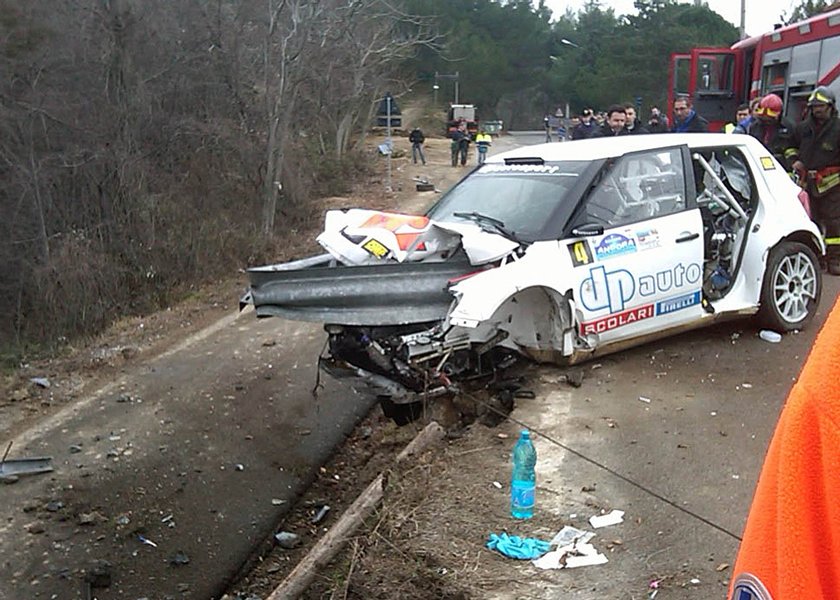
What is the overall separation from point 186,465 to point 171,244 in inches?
519

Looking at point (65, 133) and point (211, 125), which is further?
point (211, 125)

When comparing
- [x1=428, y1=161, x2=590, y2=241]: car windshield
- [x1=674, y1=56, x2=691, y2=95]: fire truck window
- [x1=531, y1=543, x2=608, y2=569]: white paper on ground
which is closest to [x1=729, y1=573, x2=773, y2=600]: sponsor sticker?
[x1=531, y1=543, x2=608, y2=569]: white paper on ground

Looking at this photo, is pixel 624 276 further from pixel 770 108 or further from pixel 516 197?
pixel 770 108

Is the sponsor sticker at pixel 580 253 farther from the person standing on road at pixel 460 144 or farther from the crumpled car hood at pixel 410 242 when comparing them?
the person standing on road at pixel 460 144

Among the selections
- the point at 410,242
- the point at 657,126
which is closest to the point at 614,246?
the point at 410,242

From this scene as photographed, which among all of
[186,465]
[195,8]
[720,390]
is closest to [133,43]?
[195,8]

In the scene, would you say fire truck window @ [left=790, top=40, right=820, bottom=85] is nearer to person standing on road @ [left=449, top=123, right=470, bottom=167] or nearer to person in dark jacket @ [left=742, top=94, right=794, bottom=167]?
person in dark jacket @ [left=742, top=94, right=794, bottom=167]

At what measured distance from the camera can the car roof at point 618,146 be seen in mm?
6605

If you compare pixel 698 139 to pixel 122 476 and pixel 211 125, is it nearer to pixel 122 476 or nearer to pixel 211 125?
pixel 122 476

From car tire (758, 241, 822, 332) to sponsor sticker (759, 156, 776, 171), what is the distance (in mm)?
662

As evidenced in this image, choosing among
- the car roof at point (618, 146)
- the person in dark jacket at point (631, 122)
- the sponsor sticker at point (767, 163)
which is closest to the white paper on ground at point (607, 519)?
the car roof at point (618, 146)

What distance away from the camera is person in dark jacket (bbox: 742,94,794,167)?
33.0ft

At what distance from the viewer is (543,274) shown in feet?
18.8

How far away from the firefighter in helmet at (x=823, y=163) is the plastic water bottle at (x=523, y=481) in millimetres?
6619
